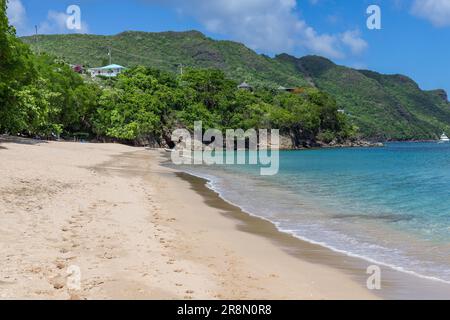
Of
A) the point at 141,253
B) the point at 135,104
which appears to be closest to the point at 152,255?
the point at 141,253

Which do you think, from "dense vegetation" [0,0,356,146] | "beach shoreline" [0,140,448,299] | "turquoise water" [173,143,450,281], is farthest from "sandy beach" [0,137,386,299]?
"dense vegetation" [0,0,356,146]

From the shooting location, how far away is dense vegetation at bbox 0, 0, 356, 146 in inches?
1553

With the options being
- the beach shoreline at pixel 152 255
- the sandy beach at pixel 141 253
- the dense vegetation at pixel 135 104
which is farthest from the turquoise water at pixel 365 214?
the dense vegetation at pixel 135 104

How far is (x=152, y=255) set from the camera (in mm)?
9305

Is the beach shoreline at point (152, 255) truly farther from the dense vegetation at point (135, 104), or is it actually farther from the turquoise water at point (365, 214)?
the dense vegetation at point (135, 104)

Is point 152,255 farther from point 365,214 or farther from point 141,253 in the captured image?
point 365,214

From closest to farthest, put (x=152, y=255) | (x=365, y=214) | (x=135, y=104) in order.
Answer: (x=152, y=255) < (x=365, y=214) < (x=135, y=104)

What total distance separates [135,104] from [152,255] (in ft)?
226

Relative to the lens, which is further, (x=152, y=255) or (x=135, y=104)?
(x=135, y=104)

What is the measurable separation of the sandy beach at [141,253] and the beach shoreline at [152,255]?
20mm

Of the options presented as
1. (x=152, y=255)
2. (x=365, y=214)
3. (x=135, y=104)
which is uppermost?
(x=135, y=104)

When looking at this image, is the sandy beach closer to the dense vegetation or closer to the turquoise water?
the turquoise water

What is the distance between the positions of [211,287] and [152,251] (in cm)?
256

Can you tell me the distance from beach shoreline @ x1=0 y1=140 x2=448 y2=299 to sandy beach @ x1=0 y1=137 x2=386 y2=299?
0.02 metres
